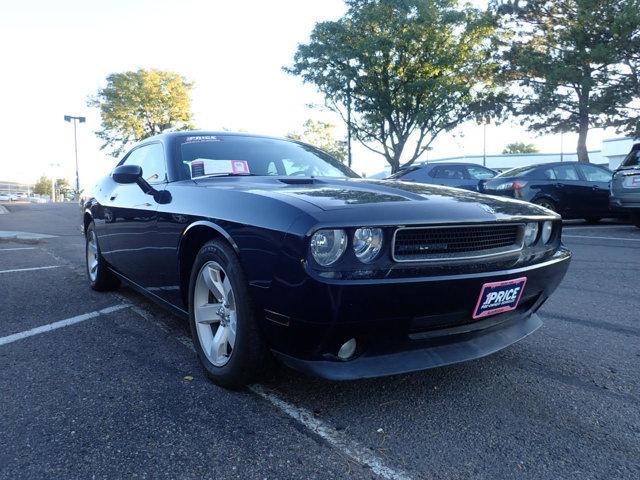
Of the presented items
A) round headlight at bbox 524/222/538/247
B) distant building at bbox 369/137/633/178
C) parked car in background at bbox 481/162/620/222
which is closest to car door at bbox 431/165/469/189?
parked car in background at bbox 481/162/620/222

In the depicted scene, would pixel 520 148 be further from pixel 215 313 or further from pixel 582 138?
pixel 215 313

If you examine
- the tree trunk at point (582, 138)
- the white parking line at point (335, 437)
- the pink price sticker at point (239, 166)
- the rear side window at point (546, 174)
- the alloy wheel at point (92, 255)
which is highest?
the tree trunk at point (582, 138)

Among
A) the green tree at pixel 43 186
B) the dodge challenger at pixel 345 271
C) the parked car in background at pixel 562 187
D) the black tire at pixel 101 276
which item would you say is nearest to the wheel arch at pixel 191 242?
the dodge challenger at pixel 345 271

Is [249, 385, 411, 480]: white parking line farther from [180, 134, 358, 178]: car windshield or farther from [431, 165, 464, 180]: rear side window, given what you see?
[431, 165, 464, 180]: rear side window

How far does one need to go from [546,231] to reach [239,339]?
1.74 meters

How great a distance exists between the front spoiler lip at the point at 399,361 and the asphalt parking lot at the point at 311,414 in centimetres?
25

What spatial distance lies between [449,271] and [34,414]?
194cm

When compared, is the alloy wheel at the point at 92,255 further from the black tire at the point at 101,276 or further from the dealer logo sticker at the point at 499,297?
the dealer logo sticker at the point at 499,297

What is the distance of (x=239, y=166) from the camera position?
330 centimetres

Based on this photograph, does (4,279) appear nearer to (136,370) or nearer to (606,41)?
(136,370)

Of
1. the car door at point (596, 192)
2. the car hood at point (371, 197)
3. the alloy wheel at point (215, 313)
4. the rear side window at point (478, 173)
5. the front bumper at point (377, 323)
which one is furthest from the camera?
the rear side window at point (478, 173)

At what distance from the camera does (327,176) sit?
3.47 meters

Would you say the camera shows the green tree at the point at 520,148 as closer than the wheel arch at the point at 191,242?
No

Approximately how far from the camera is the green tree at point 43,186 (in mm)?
115438
